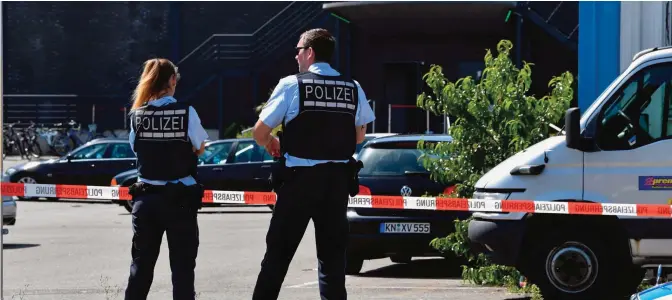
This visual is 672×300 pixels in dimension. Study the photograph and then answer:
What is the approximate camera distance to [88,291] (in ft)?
36.3

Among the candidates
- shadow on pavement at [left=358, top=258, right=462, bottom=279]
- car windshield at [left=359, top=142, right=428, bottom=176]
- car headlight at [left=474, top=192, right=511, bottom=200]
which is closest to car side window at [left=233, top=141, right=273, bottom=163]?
shadow on pavement at [left=358, top=258, right=462, bottom=279]

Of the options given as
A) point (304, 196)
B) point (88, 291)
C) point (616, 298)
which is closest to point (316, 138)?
point (304, 196)

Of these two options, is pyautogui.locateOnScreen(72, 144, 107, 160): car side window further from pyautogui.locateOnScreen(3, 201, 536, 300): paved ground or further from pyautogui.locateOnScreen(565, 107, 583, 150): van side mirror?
pyautogui.locateOnScreen(565, 107, 583, 150): van side mirror

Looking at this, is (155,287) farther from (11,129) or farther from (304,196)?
(11,129)

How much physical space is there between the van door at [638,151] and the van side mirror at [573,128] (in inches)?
7.2

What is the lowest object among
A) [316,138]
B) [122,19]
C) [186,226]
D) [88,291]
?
[88,291]

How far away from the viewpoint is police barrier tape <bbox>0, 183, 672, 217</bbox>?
9.35m

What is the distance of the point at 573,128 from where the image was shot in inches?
364

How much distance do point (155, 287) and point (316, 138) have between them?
4.43 meters

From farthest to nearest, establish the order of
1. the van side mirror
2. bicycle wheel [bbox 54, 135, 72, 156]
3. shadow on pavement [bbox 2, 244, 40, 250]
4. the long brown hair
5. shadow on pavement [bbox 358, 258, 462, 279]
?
bicycle wheel [bbox 54, 135, 72, 156] → shadow on pavement [bbox 2, 244, 40, 250] → shadow on pavement [bbox 358, 258, 462, 279] → the van side mirror → the long brown hair

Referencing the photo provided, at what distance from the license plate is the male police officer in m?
4.48

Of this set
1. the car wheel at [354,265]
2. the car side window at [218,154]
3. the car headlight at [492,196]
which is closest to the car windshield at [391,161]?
the car wheel at [354,265]

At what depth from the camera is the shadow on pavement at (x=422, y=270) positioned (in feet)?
41.5

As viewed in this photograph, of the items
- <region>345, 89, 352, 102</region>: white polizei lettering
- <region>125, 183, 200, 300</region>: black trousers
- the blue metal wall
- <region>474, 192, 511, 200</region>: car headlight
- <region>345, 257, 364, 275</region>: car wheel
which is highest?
the blue metal wall
